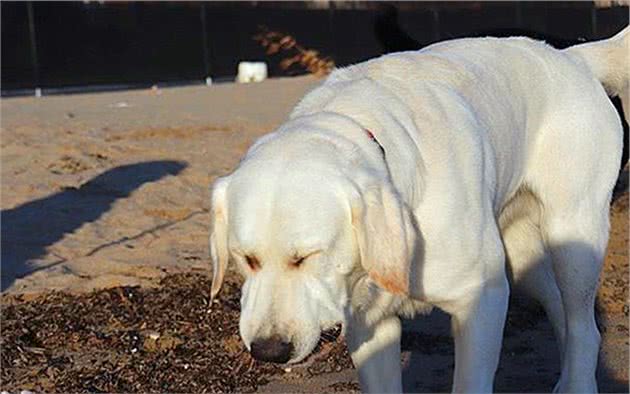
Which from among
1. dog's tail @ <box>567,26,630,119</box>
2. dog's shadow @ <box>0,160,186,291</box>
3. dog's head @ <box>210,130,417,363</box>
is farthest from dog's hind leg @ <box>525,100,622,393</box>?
dog's shadow @ <box>0,160,186,291</box>

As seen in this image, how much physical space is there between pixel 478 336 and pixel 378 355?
1.68 feet

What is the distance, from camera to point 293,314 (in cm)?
362

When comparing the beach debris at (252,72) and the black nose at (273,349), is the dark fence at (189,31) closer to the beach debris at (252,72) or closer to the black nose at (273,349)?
the beach debris at (252,72)

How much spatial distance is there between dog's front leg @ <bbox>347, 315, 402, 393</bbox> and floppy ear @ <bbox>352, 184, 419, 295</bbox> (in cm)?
86

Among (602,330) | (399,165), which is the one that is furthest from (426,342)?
(399,165)

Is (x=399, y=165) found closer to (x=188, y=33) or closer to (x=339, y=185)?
(x=339, y=185)

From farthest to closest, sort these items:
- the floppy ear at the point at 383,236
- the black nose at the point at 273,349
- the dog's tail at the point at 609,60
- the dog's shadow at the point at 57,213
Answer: the dog's shadow at the point at 57,213
the dog's tail at the point at 609,60
the floppy ear at the point at 383,236
the black nose at the point at 273,349

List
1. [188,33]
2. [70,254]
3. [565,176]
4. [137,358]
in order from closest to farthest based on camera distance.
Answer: [565,176], [137,358], [70,254], [188,33]

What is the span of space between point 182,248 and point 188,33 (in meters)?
16.6

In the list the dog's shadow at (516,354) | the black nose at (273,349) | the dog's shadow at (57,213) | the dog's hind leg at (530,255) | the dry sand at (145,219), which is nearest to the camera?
the black nose at (273,349)

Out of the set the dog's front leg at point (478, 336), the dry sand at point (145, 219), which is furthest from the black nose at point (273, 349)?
the dry sand at point (145, 219)

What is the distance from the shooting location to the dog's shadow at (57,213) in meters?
8.05

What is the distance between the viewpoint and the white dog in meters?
3.66

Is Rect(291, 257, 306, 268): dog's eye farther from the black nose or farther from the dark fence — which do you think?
the dark fence
